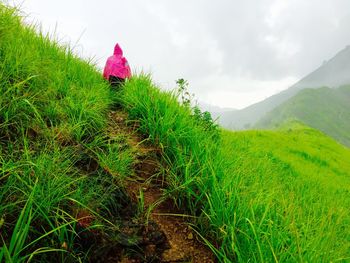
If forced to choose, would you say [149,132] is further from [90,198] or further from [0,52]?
[0,52]

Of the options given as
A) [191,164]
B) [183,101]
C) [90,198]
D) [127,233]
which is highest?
[183,101]

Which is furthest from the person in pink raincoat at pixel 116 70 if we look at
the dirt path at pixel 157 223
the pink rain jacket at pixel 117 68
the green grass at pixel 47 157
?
the dirt path at pixel 157 223

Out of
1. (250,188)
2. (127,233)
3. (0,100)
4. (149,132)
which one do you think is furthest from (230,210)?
(0,100)

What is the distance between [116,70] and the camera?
6398mm

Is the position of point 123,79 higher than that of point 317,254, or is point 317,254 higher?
point 123,79

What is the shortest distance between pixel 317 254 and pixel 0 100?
328cm

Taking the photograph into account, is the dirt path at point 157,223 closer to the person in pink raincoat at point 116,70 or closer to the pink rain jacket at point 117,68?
the person in pink raincoat at point 116,70

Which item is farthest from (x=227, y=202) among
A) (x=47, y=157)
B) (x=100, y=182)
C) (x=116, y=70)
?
(x=116, y=70)

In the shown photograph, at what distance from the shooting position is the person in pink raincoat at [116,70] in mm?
6242

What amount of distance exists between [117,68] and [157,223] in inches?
170

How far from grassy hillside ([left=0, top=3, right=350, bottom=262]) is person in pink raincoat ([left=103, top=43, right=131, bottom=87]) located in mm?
1271

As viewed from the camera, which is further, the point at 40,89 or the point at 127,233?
the point at 40,89

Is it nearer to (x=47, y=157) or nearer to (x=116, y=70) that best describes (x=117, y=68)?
(x=116, y=70)

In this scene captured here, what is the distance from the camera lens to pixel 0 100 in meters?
2.90
